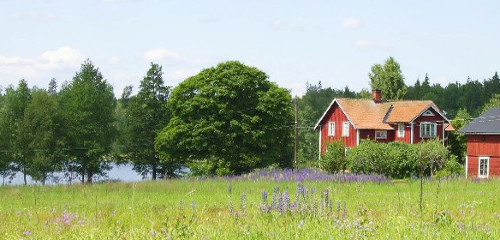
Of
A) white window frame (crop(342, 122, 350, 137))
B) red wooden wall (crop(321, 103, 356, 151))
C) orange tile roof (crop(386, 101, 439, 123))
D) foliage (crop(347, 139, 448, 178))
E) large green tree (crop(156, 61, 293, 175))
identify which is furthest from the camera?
white window frame (crop(342, 122, 350, 137))

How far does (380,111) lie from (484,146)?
993 cm

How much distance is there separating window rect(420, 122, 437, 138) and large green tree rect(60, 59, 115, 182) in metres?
27.9

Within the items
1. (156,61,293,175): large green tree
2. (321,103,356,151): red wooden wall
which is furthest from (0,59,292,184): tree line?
(321,103,356,151): red wooden wall

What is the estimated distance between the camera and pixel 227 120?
161ft

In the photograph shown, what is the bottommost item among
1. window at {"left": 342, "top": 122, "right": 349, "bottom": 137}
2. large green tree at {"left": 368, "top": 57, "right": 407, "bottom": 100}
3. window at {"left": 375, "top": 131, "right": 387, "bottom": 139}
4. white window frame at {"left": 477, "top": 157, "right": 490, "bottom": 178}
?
white window frame at {"left": 477, "top": 157, "right": 490, "bottom": 178}

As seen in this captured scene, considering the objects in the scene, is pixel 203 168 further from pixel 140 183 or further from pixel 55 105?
pixel 140 183

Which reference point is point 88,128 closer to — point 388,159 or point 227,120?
point 227,120

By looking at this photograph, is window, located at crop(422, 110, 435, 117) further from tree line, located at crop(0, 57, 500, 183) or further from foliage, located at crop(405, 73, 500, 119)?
foliage, located at crop(405, 73, 500, 119)

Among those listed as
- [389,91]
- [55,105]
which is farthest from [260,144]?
[389,91]

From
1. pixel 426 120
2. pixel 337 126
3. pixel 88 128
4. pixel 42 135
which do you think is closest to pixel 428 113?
pixel 426 120

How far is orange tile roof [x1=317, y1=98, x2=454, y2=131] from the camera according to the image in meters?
52.9

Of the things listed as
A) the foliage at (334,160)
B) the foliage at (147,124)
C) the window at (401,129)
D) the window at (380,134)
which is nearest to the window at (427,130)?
the window at (401,129)

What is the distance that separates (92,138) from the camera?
2243 inches

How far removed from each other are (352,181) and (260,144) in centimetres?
2262
